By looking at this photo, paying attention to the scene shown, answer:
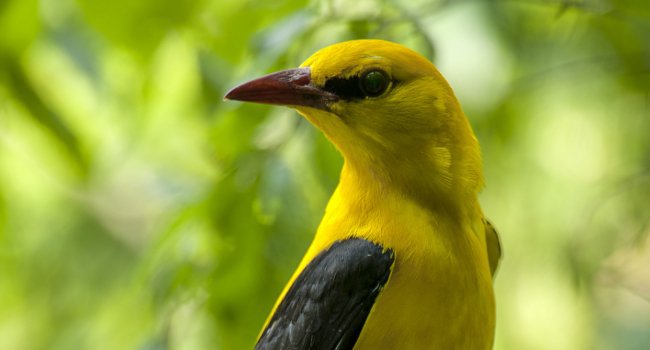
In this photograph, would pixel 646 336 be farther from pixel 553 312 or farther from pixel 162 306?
pixel 162 306

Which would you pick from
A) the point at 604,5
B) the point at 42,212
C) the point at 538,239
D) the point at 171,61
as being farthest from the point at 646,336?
the point at 42,212

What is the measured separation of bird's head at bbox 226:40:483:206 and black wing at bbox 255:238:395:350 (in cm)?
29

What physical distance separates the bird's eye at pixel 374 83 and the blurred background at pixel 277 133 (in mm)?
539

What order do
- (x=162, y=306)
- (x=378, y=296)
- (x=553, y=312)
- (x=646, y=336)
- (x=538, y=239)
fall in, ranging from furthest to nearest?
(x=646, y=336)
(x=553, y=312)
(x=538, y=239)
(x=162, y=306)
(x=378, y=296)

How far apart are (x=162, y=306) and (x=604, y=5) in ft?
6.86

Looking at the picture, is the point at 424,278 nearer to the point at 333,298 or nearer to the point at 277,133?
the point at 333,298

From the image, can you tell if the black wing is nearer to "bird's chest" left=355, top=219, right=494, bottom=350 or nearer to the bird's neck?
"bird's chest" left=355, top=219, right=494, bottom=350

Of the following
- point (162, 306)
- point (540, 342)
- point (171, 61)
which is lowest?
point (162, 306)

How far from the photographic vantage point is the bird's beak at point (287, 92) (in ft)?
9.50

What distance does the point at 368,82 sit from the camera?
2.93m

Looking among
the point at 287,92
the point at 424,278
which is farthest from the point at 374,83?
the point at 424,278

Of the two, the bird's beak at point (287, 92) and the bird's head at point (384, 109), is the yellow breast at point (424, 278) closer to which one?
the bird's head at point (384, 109)

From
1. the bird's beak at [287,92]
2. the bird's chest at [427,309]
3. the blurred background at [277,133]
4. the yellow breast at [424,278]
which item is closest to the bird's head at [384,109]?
the bird's beak at [287,92]

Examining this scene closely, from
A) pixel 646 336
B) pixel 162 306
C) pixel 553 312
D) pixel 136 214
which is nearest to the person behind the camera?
pixel 162 306
